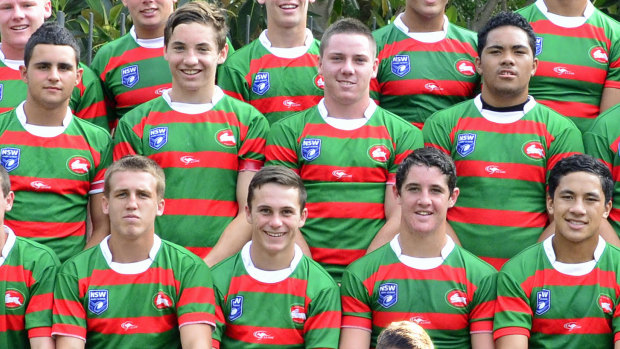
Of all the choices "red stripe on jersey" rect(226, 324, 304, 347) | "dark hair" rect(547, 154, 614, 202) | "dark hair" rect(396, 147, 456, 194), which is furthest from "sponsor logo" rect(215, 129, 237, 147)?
"dark hair" rect(547, 154, 614, 202)

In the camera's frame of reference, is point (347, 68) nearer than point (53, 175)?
No

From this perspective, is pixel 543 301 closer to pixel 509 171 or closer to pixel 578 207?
pixel 578 207

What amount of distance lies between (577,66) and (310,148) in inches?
74.8

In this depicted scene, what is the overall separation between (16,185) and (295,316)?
1875 mm

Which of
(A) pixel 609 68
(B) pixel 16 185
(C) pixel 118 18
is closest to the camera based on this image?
(B) pixel 16 185

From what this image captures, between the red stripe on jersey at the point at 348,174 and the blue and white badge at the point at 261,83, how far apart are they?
880 millimetres

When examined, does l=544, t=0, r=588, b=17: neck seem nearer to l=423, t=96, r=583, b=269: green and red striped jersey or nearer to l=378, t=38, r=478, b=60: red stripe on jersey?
l=378, t=38, r=478, b=60: red stripe on jersey

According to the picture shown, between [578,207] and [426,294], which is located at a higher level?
[578,207]

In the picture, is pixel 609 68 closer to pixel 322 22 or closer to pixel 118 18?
pixel 322 22

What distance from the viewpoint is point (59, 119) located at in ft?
25.2

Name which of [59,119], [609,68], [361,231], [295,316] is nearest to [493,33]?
[609,68]

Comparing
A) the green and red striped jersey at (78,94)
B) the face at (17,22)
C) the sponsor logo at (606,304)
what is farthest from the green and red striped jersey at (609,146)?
the face at (17,22)

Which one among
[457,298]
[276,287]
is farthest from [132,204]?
[457,298]

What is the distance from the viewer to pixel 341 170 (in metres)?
7.58
